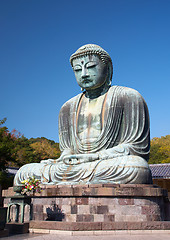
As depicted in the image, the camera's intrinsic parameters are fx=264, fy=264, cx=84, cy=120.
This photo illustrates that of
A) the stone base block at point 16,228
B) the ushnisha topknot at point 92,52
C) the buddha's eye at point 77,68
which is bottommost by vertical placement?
the stone base block at point 16,228

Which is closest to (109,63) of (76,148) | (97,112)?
(97,112)

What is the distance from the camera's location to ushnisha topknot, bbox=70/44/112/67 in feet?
31.6

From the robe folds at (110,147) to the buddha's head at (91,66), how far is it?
0.62m

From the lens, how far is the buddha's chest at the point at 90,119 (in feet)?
29.8

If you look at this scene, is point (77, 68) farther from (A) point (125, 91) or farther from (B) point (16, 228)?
(B) point (16, 228)

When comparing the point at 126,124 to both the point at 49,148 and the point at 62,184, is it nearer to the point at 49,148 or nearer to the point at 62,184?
the point at 62,184

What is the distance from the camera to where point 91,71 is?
31.6 ft

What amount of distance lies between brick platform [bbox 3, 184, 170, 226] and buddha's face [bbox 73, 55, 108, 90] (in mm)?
4161

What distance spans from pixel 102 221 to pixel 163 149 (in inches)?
1015

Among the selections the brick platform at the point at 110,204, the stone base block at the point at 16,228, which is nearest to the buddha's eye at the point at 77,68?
the brick platform at the point at 110,204

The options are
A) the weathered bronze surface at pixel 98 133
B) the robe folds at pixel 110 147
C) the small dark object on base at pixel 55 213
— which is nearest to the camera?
the small dark object on base at pixel 55 213

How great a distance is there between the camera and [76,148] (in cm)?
927

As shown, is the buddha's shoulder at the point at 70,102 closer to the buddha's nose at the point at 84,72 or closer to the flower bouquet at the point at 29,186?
the buddha's nose at the point at 84,72

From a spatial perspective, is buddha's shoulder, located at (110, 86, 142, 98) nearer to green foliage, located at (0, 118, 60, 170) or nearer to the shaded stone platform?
the shaded stone platform
